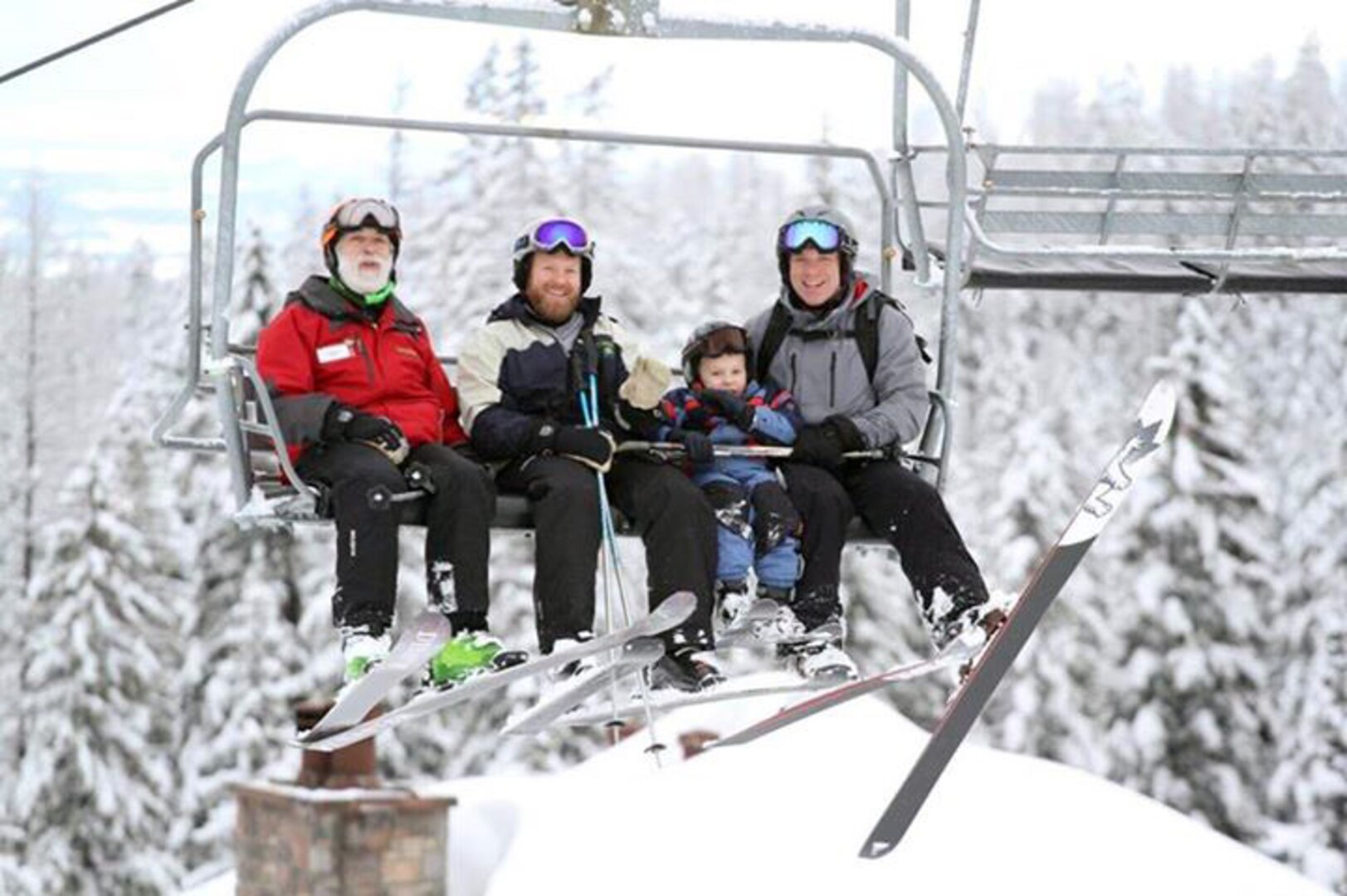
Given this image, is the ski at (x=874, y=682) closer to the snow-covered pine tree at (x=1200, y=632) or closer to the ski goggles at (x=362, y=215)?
the ski goggles at (x=362, y=215)

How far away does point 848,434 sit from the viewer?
7.96 meters

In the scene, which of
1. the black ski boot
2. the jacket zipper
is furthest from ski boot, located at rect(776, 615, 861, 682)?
the jacket zipper

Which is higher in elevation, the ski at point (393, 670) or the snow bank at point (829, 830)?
the ski at point (393, 670)

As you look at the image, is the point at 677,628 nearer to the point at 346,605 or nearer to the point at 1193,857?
the point at 346,605

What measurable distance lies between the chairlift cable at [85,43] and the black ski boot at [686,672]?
2.92 metres

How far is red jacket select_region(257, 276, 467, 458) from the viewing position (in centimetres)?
748

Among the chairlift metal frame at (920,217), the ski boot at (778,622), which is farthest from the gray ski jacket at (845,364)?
the ski boot at (778,622)

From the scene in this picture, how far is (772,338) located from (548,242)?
88cm

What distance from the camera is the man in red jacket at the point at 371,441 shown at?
7.34 m

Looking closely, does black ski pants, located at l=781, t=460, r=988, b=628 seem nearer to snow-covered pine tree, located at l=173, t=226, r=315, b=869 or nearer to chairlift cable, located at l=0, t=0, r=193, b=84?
chairlift cable, located at l=0, t=0, r=193, b=84

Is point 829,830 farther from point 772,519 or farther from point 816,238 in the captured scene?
point 772,519

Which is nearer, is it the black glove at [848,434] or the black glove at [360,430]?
the black glove at [360,430]

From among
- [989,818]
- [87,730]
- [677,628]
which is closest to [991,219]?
[677,628]

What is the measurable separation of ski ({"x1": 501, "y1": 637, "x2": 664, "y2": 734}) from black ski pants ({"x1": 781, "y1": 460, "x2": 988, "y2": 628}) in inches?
26.6
